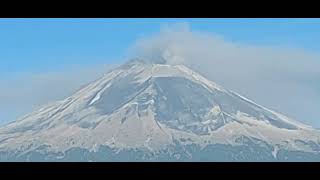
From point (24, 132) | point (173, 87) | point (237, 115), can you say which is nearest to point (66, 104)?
point (24, 132)

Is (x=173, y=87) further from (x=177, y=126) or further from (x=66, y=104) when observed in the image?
(x=66, y=104)
